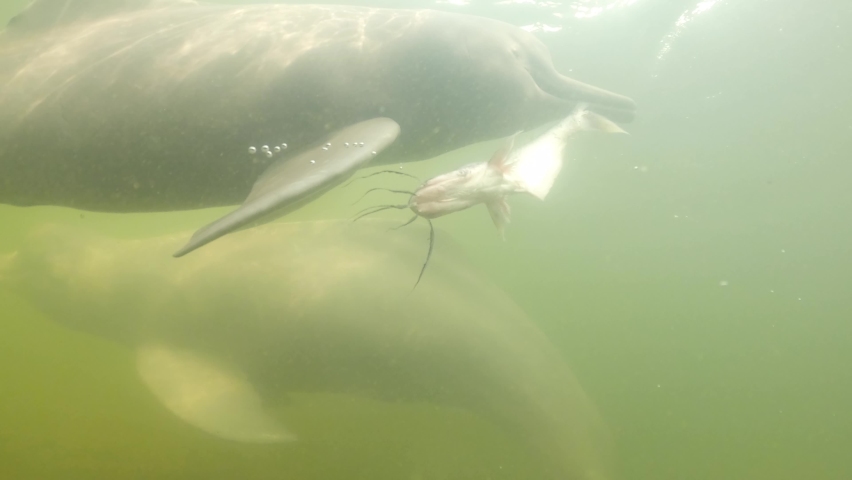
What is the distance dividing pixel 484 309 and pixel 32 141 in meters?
4.96

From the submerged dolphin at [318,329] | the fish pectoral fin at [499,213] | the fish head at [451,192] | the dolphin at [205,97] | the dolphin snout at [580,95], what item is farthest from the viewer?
the dolphin snout at [580,95]

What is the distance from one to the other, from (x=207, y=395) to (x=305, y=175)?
3454mm

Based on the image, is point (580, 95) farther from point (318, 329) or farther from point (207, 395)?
point (207, 395)

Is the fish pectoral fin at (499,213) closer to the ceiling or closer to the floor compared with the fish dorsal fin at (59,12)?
closer to the floor

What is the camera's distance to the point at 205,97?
3.34 meters

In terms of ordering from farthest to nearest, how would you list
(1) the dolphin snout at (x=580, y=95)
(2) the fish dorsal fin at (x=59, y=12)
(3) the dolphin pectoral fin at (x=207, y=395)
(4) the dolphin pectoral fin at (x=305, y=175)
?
(1) the dolphin snout at (x=580, y=95) → (3) the dolphin pectoral fin at (x=207, y=395) → (2) the fish dorsal fin at (x=59, y=12) → (4) the dolphin pectoral fin at (x=305, y=175)

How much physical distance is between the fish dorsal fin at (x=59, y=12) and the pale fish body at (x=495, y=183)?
398 centimetres

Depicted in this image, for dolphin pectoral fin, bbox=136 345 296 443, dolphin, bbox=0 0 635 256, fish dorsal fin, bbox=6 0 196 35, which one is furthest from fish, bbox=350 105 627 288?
fish dorsal fin, bbox=6 0 196 35

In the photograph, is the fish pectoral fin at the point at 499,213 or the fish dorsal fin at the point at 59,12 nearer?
the fish pectoral fin at the point at 499,213

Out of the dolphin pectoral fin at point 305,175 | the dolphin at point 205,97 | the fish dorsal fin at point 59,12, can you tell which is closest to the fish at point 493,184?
the dolphin pectoral fin at point 305,175

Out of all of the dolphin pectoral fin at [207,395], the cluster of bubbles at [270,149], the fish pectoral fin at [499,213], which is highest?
the cluster of bubbles at [270,149]

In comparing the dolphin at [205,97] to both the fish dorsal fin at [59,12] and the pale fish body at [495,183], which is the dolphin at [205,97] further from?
the pale fish body at [495,183]

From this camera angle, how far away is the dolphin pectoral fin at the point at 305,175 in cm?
215

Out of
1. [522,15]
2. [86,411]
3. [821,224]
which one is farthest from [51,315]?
[821,224]
